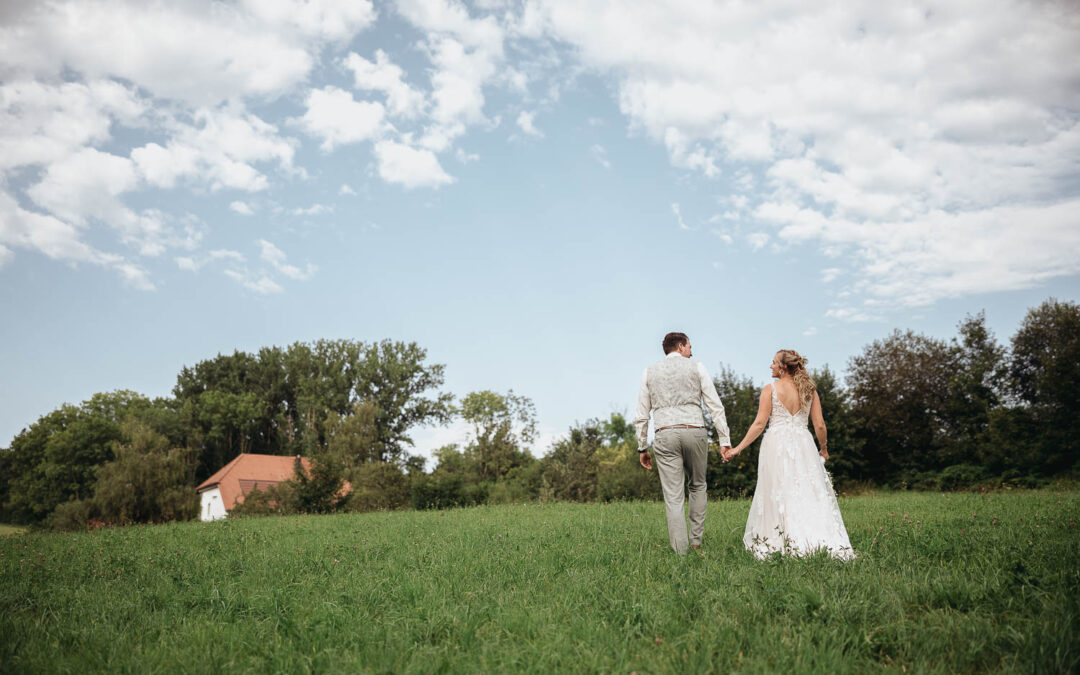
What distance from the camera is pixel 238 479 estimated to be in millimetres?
53656

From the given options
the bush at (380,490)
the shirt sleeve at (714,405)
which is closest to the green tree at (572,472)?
the bush at (380,490)

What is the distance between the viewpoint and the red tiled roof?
173ft

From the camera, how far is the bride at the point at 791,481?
6.59 m

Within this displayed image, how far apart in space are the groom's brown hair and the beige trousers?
A: 108 centimetres

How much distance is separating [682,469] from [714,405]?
860 mm

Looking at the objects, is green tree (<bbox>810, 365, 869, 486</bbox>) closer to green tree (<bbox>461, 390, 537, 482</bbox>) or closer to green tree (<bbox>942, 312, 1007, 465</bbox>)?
green tree (<bbox>942, 312, 1007, 465</bbox>)

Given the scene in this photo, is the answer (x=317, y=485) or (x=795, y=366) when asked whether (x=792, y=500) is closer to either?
(x=795, y=366)

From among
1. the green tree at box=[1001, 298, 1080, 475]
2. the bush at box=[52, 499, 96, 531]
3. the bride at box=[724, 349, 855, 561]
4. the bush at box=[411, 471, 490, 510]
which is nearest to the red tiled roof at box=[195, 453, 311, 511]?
the bush at box=[52, 499, 96, 531]

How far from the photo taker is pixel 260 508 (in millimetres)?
26703

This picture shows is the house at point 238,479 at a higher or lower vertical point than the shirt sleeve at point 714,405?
lower

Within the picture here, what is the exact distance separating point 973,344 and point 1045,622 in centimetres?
3677

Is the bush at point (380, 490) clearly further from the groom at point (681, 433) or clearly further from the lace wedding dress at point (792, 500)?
the lace wedding dress at point (792, 500)

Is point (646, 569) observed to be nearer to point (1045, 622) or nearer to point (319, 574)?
point (1045, 622)

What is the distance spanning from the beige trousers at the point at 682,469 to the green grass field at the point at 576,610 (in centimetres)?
48
